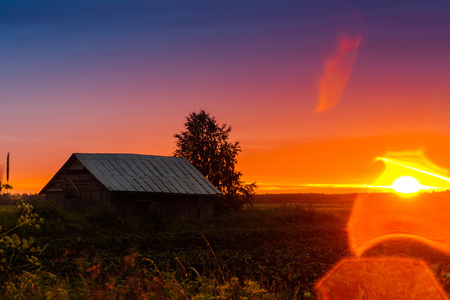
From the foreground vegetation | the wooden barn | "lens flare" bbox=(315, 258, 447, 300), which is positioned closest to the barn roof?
the wooden barn

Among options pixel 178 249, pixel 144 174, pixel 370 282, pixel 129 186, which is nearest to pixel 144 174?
pixel 144 174

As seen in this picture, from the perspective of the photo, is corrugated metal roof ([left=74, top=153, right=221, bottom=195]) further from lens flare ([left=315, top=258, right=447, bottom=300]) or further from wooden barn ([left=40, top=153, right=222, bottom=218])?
lens flare ([left=315, top=258, right=447, bottom=300])

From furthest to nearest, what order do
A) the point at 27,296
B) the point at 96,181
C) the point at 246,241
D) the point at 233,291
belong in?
the point at 96,181 < the point at 246,241 < the point at 27,296 < the point at 233,291

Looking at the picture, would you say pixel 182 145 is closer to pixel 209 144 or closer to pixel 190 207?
pixel 209 144

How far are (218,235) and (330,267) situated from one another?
1405cm

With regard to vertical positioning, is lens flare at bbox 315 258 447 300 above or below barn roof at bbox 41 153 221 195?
below

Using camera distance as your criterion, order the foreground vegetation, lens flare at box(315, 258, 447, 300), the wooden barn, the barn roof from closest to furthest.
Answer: lens flare at box(315, 258, 447, 300) → the foreground vegetation → the wooden barn → the barn roof

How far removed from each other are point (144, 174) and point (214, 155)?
13977 mm

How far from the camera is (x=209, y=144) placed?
51.9 meters

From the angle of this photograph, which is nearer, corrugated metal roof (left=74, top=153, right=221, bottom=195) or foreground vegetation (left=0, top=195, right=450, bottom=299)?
foreground vegetation (left=0, top=195, right=450, bottom=299)

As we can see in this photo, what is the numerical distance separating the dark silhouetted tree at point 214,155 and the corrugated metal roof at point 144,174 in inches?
301

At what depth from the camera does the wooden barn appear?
35.0 m

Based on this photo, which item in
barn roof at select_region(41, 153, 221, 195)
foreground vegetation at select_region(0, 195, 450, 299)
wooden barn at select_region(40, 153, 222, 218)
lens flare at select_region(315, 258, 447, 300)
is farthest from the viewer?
barn roof at select_region(41, 153, 221, 195)

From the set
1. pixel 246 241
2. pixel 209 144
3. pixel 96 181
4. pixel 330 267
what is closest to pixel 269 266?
pixel 330 267
